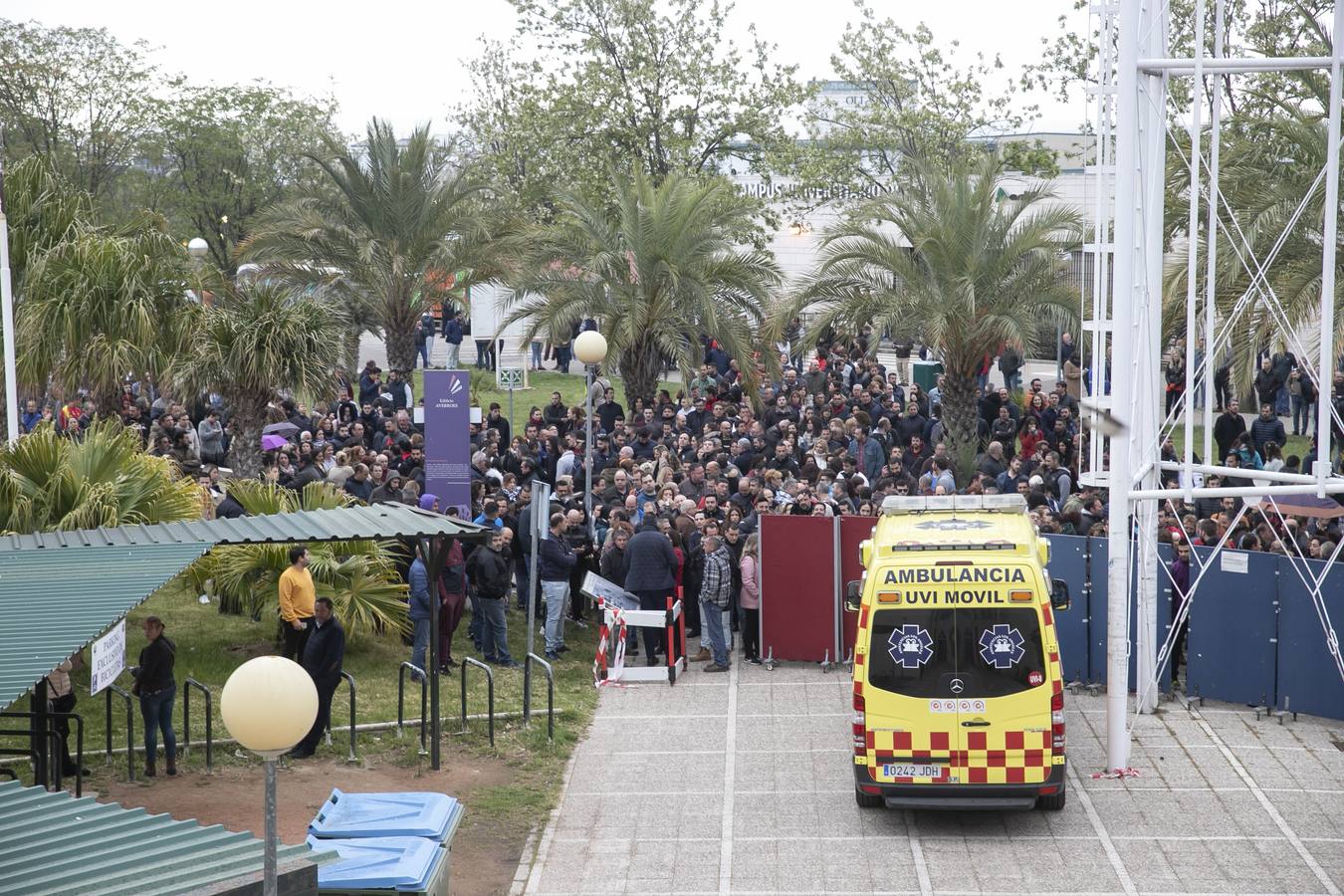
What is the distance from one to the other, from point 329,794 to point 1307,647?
31.4ft

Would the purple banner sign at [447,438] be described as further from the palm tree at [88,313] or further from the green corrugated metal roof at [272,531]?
the green corrugated metal roof at [272,531]

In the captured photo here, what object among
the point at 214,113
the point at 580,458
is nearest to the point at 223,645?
the point at 580,458

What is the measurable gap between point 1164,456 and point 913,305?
206 inches

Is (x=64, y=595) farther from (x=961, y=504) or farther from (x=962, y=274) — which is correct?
(x=962, y=274)

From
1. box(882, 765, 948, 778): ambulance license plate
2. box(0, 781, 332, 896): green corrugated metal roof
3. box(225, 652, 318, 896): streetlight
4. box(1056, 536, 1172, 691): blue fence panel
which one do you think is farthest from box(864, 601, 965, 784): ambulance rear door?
box(225, 652, 318, 896): streetlight

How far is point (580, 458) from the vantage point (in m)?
24.0

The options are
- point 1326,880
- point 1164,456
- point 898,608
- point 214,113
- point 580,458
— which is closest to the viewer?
point 1326,880

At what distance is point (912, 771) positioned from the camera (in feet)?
40.6

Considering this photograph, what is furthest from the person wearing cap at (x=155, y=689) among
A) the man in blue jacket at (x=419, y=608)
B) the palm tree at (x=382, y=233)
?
the palm tree at (x=382, y=233)

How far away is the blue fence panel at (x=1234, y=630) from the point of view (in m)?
15.5

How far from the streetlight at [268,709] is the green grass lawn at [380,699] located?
6294mm

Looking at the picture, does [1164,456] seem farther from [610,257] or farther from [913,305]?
[610,257]

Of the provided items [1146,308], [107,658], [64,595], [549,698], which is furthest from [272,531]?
[1146,308]

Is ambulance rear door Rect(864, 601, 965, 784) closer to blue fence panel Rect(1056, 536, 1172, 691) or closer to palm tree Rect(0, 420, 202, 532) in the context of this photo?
blue fence panel Rect(1056, 536, 1172, 691)
